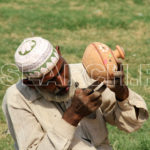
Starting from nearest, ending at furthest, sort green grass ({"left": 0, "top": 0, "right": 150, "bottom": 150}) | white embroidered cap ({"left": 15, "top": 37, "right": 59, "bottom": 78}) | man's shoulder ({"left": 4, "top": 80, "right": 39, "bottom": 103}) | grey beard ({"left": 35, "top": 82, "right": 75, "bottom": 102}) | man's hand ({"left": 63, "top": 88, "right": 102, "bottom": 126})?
1. man's hand ({"left": 63, "top": 88, "right": 102, "bottom": 126})
2. white embroidered cap ({"left": 15, "top": 37, "right": 59, "bottom": 78})
3. grey beard ({"left": 35, "top": 82, "right": 75, "bottom": 102})
4. man's shoulder ({"left": 4, "top": 80, "right": 39, "bottom": 103})
5. green grass ({"left": 0, "top": 0, "right": 150, "bottom": 150})

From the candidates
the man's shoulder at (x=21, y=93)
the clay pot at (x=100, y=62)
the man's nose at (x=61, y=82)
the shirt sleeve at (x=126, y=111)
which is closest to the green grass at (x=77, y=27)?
the shirt sleeve at (x=126, y=111)

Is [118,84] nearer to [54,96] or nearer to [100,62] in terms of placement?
[100,62]

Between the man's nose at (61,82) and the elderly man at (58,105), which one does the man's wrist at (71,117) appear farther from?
the man's nose at (61,82)

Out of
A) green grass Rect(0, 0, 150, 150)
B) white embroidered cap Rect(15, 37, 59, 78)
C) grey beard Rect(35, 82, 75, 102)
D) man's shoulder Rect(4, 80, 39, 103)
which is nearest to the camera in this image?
white embroidered cap Rect(15, 37, 59, 78)

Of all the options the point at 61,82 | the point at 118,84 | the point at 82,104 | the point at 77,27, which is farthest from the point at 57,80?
the point at 77,27

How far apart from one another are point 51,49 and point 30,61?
232 mm

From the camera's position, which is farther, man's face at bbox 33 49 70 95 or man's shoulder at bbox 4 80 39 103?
man's shoulder at bbox 4 80 39 103

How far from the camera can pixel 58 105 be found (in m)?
3.43

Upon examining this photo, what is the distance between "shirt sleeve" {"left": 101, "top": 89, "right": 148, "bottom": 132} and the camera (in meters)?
3.31

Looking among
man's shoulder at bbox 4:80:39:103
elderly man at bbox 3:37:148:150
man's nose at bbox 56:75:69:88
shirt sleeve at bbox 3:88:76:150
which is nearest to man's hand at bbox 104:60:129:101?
elderly man at bbox 3:37:148:150

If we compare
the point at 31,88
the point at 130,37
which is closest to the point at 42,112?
the point at 31,88

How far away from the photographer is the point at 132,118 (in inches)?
132

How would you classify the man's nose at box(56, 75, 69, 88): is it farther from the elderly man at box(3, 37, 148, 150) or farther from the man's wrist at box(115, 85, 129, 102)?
the man's wrist at box(115, 85, 129, 102)

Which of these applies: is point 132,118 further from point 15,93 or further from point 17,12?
point 17,12
